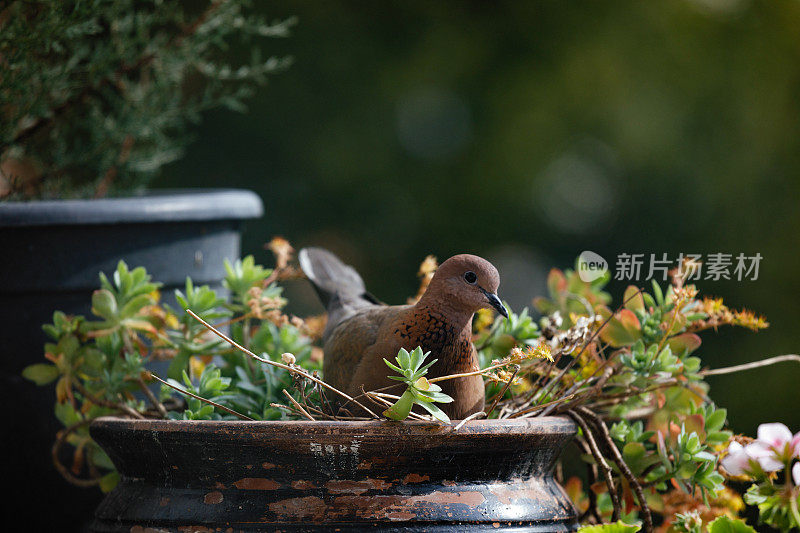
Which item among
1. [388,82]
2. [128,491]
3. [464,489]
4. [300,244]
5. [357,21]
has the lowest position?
[300,244]

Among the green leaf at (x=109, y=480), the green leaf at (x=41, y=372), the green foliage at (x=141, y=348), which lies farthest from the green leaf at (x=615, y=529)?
the green leaf at (x=41, y=372)

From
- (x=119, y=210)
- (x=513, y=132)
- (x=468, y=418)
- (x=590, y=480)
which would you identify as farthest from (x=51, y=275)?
(x=513, y=132)

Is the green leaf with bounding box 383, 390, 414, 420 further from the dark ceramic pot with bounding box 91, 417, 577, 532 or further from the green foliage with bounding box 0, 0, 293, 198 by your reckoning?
the green foliage with bounding box 0, 0, 293, 198

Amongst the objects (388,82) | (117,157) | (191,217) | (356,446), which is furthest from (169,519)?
(388,82)

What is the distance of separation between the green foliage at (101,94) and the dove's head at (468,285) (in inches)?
36.5

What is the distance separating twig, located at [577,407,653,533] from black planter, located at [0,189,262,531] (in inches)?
34.2

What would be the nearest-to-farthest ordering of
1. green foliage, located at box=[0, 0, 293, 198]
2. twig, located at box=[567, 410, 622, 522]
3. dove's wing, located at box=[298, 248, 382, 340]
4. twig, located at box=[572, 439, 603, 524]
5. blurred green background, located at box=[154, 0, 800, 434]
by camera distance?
1. twig, located at box=[567, 410, 622, 522]
2. twig, located at box=[572, 439, 603, 524]
3. dove's wing, located at box=[298, 248, 382, 340]
4. green foliage, located at box=[0, 0, 293, 198]
5. blurred green background, located at box=[154, 0, 800, 434]

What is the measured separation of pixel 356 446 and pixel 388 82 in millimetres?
3211

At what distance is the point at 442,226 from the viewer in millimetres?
4035

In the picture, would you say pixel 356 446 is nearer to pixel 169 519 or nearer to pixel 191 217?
pixel 169 519

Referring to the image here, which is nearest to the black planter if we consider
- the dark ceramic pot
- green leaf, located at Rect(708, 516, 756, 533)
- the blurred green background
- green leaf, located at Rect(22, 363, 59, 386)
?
green leaf, located at Rect(22, 363, 59, 386)

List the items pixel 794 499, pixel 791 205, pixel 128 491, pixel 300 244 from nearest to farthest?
pixel 794 499
pixel 128 491
pixel 791 205
pixel 300 244

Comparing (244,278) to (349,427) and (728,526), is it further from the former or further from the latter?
(728,526)

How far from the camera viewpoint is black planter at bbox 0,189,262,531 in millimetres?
1604
